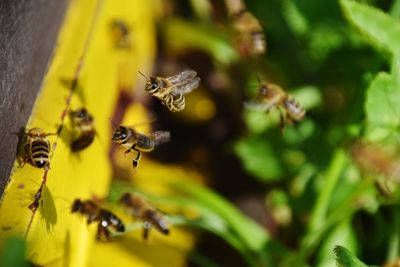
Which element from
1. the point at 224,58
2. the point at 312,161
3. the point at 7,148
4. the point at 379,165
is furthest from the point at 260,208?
the point at 7,148

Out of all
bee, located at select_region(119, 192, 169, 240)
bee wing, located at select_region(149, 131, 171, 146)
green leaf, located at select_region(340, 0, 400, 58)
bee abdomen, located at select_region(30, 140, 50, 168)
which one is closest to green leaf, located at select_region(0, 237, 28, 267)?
bee abdomen, located at select_region(30, 140, 50, 168)

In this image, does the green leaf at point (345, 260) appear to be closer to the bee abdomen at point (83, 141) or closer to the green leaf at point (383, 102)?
the green leaf at point (383, 102)

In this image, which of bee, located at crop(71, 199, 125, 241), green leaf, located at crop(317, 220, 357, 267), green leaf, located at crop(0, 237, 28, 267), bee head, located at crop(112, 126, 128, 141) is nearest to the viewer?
green leaf, located at crop(0, 237, 28, 267)

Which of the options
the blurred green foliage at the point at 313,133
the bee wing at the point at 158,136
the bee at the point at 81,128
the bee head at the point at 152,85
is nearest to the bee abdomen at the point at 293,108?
the blurred green foliage at the point at 313,133

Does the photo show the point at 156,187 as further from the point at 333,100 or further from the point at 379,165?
the point at 379,165

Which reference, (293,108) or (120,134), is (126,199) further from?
(293,108)

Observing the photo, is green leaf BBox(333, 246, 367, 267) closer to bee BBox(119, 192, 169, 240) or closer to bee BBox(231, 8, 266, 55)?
bee BBox(119, 192, 169, 240)
